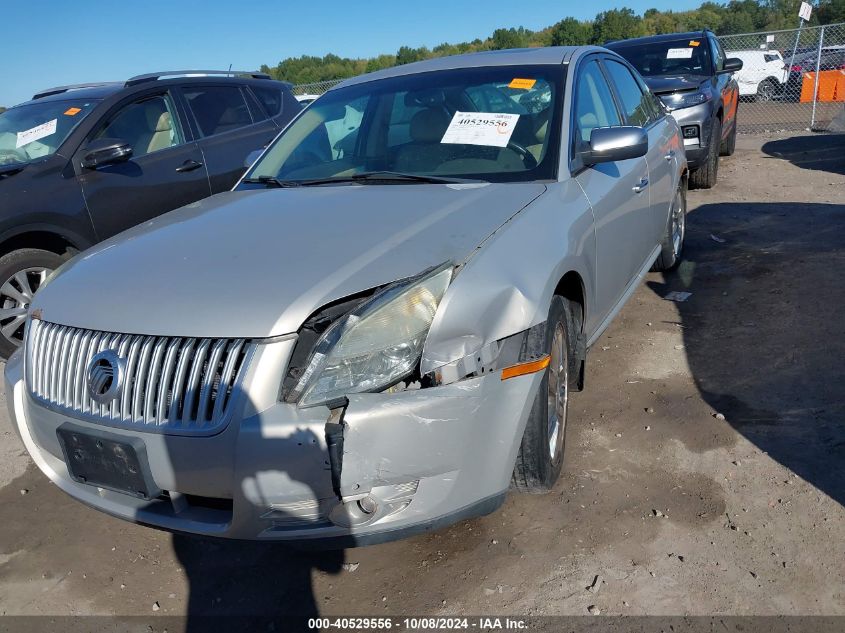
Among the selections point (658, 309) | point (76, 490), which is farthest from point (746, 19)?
point (76, 490)

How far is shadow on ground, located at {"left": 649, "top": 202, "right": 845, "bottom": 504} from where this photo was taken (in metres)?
3.21

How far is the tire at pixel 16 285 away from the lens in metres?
4.60

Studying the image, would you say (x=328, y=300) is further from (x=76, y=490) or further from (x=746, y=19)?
(x=746, y=19)

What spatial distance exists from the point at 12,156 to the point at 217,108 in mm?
1655

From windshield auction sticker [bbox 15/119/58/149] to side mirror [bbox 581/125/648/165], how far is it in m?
3.96

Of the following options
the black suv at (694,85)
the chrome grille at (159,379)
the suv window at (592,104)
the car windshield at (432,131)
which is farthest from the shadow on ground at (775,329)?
the chrome grille at (159,379)

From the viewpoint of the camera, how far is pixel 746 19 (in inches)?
2279

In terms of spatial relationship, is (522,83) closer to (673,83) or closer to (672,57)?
(673,83)

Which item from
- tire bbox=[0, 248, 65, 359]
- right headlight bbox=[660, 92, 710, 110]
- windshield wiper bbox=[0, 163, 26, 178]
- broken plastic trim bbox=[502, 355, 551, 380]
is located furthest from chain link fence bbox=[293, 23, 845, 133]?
broken plastic trim bbox=[502, 355, 551, 380]

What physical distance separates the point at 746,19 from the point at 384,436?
218ft

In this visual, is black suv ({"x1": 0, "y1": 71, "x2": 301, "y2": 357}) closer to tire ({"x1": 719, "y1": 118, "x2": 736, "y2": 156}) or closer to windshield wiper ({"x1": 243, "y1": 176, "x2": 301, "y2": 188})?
windshield wiper ({"x1": 243, "y1": 176, "x2": 301, "y2": 188})

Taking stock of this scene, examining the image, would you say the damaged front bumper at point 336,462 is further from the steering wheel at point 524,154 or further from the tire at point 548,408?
the steering wheel at point 524,154

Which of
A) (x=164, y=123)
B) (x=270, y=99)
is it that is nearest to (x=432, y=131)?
(x=164, y=123)

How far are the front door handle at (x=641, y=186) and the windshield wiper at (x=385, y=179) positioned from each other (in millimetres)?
1179
